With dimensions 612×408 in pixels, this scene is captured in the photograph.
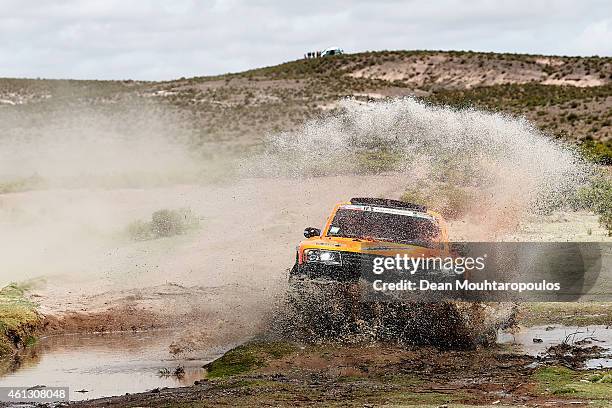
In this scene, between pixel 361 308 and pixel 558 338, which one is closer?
pixel 361 308

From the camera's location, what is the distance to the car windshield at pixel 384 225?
16281mm

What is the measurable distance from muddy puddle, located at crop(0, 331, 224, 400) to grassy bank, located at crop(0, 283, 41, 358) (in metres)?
0.29

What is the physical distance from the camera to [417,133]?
3941 cm

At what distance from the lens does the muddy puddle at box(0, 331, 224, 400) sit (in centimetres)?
1388

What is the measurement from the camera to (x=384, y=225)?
54.3 ft

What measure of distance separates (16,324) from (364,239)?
19.4 ft

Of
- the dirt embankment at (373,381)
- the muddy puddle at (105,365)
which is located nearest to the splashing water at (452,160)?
the muddy puddle at (105,365)

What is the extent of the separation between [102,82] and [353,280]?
87945mm

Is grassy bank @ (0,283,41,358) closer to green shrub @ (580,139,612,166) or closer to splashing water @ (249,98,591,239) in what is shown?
splashing water @ (249,98,591,239)

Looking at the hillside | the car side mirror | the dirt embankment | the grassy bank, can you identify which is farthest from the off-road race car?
the hillside

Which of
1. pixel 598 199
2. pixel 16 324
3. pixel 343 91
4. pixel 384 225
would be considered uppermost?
pixel 343 91

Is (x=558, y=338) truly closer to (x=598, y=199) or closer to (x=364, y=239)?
(x=364, y=239)

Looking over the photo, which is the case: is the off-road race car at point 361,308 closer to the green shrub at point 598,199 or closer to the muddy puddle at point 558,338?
the muddy puddle at point 558,338

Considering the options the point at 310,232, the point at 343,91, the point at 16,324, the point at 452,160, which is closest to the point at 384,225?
the point at 310,232
